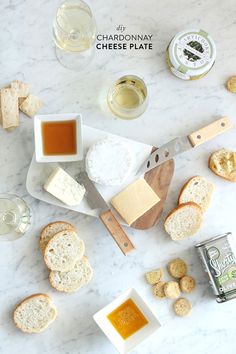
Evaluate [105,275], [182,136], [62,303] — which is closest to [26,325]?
[62,303]

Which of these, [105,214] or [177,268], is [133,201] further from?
[177,268]

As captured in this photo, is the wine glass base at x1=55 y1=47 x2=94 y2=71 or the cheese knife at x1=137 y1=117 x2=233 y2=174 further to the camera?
the wine glass base at x1=55 y1=47 x2=94 y2=71

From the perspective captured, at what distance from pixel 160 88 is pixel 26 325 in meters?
0.80

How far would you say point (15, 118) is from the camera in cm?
188

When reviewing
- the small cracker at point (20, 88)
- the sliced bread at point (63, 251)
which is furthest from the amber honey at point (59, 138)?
the sliced bread at point (63, 251)

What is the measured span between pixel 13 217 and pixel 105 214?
0.87 feet

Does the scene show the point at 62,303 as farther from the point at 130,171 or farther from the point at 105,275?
the point at 130,171

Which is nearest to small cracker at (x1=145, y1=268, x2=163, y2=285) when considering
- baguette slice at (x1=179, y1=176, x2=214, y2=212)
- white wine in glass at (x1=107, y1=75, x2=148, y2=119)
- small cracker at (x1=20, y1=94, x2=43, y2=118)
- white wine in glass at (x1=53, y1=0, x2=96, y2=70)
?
baguette slice at (x1=179, y1=176, x2=214, y2=212)

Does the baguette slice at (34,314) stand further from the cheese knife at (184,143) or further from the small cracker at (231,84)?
the small cracker at (231,84)

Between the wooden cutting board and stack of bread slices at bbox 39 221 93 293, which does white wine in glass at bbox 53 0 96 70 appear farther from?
stack of bread slices at bbox 39 221 93 293

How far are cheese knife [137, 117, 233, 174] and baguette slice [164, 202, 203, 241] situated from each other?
15cm

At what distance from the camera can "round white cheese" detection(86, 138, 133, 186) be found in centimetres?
183

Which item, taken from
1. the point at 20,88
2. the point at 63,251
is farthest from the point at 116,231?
the point at 20,88

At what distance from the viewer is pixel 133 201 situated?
1.87 meters
